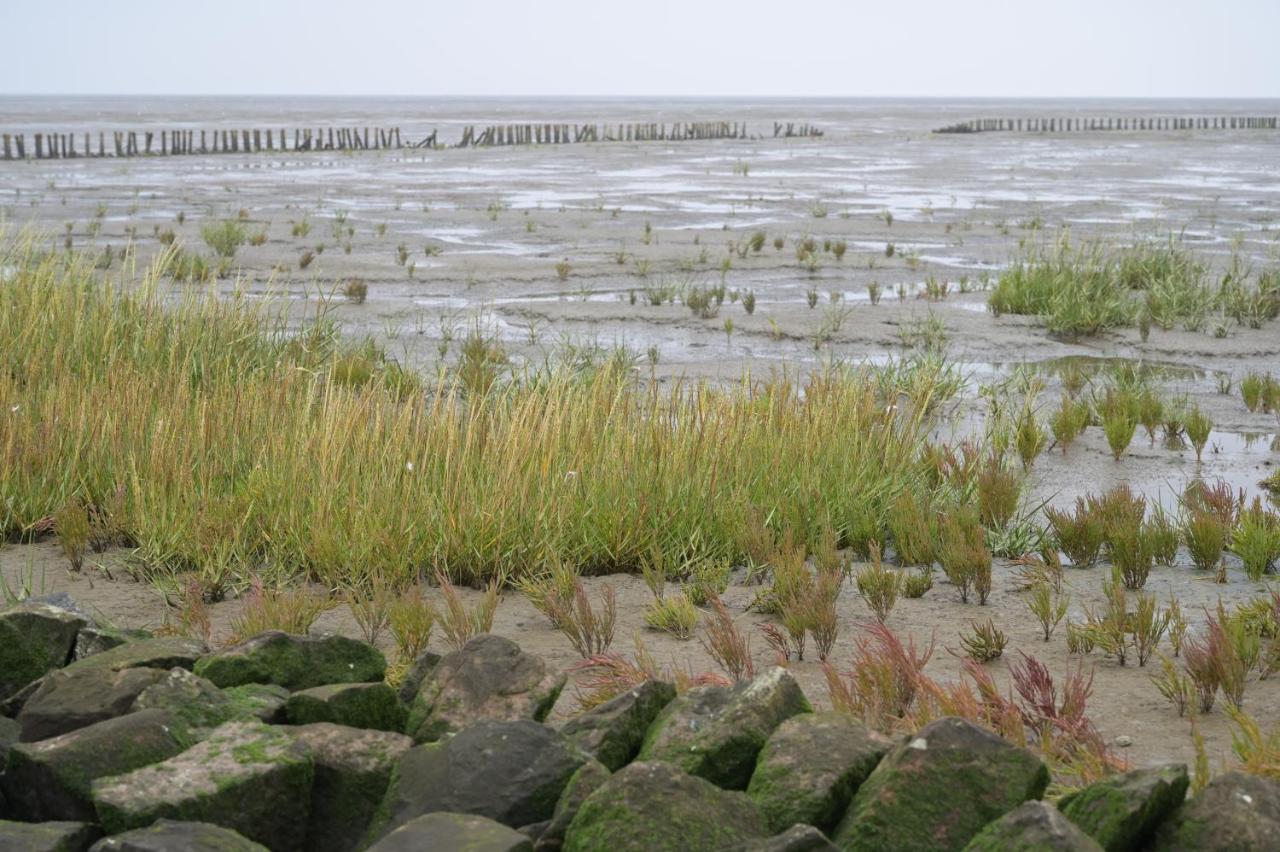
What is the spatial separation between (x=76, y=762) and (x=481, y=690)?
1030mm

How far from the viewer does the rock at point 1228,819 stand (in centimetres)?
299

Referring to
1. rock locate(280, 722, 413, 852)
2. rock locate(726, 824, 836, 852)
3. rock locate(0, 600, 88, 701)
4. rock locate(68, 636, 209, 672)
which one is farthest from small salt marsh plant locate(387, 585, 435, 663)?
rock locate(726, 824, 836, 852)

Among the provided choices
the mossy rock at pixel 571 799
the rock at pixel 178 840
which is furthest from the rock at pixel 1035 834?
the rock at pixel 178 840

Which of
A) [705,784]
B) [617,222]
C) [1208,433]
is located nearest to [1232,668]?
[705,784]

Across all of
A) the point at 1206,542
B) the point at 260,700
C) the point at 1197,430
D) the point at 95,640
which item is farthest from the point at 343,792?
the point at 1197,430

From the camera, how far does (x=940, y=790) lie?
3.18m

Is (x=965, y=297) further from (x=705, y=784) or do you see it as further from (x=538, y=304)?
(x=705, y=784)

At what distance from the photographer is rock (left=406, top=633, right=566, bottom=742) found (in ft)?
12.8

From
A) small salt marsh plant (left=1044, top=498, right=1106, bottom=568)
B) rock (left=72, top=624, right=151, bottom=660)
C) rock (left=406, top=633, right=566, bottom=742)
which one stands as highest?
rock (left=406, top=633, right=566, bottom=742)

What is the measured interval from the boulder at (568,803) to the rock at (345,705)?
690 mm

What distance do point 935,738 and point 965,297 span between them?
1353 cm

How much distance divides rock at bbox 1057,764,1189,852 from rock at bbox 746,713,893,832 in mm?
469

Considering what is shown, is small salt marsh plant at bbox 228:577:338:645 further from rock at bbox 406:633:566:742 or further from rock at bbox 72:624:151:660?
rock at bbox 406:633:566:742

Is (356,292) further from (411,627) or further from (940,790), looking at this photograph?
(940,790)
